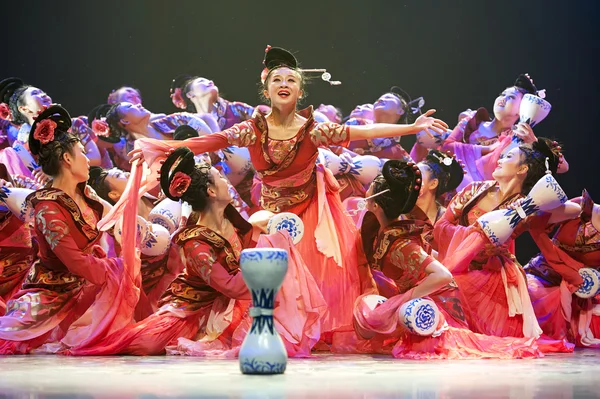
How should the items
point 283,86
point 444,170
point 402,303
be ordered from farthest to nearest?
point 444,170, point 283,86, point 402,303

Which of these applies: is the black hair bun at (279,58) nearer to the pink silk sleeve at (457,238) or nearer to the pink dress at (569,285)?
the pink silk sleeve at (457,238)

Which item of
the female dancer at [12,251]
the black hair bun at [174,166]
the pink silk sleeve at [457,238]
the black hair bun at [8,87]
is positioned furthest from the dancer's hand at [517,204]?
the black hair bun at [8,87]

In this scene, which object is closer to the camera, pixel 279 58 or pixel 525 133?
pixel 279 58

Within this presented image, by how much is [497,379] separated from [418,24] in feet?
13.4

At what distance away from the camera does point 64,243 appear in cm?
419

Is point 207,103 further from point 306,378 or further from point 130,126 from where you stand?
point 306,378

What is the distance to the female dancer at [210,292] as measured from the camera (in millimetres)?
4102

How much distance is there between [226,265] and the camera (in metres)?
4.27

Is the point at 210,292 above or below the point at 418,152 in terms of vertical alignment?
below

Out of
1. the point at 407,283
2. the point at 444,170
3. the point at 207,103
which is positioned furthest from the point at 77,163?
the point at 444,170

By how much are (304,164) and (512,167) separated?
1.14m

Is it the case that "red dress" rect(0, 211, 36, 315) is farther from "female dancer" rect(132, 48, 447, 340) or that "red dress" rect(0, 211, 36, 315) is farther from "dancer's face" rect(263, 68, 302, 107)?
"dancer's face" rect(263, 68, 302, 107)

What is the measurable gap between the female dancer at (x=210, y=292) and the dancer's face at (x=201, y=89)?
2.01 m

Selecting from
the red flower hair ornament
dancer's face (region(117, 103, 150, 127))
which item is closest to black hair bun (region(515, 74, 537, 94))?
the red flower hair ornament
